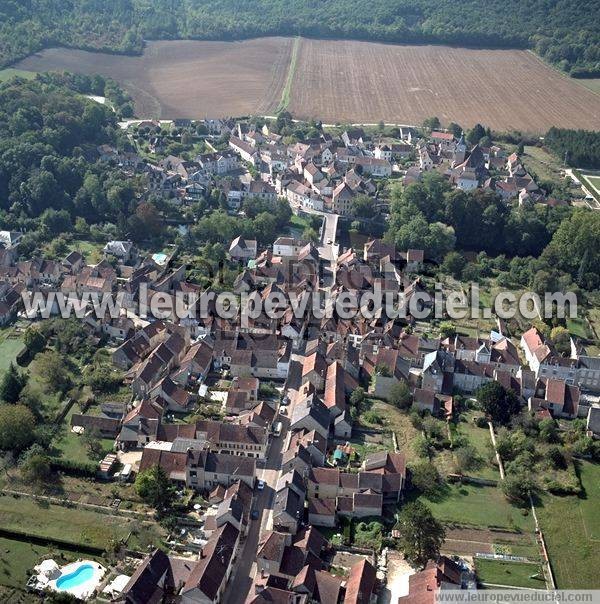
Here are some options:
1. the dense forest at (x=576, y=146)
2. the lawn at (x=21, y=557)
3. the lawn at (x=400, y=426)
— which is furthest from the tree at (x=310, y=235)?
the dense forest at (x=576, y=146)

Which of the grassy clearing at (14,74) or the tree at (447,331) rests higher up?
the grassy clearing at (14,74)

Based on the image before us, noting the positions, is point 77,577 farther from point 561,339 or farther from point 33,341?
point 561,339

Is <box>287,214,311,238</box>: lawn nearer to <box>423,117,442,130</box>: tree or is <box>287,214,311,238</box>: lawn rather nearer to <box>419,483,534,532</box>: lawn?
<box>423,117,442,130</box>: tree

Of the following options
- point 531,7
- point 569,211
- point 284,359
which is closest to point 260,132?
point 569,211

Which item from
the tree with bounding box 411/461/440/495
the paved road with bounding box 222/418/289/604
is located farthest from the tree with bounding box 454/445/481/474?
the paved road with bounding box 222/418/289/604

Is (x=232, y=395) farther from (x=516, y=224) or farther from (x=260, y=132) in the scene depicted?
(x=260, y=132)

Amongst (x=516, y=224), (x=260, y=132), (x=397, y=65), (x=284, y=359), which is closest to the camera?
(x=284, y=359)

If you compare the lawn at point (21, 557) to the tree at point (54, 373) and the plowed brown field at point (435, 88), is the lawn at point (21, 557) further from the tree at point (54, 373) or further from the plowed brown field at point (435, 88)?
the plowed brown field at point (435, 88)
